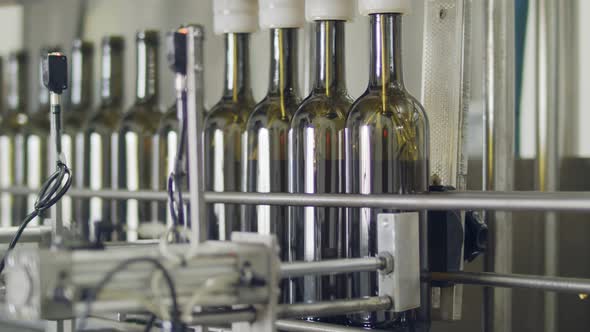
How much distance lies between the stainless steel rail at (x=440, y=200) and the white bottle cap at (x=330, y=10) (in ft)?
0.56

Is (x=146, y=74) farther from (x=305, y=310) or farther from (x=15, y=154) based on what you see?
(x=305, y=310)

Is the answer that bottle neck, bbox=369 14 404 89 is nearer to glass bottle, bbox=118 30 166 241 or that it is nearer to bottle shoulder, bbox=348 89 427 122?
bottle shoulder, bbox=348 89 427 122

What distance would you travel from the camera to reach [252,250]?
563mm

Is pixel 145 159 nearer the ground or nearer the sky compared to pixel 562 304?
nearer the sky

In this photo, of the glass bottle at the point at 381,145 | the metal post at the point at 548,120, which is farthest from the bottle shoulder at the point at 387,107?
the metal post at the point at 548,120

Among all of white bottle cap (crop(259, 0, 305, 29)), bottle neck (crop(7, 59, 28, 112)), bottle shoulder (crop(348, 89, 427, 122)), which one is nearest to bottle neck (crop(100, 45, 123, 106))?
bottle neck (crop(7, 59, 28, 112))

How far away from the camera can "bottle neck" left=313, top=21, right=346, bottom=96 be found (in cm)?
87

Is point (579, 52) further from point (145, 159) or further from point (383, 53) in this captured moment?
point (145, 159)

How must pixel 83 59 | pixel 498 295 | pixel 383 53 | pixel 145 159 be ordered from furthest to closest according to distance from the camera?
pixel 83 59
pixel 145 159
pixel 498 295
pixel 383 53

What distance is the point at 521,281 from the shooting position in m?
0.75

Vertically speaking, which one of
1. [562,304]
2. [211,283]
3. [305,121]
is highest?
[305,121]

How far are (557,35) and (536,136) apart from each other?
0.12 metres

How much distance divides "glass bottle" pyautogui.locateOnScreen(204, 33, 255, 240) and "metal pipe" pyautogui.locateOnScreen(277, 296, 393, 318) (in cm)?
31

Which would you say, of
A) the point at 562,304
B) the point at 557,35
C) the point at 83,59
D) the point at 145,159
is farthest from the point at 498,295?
the point at 83,59
